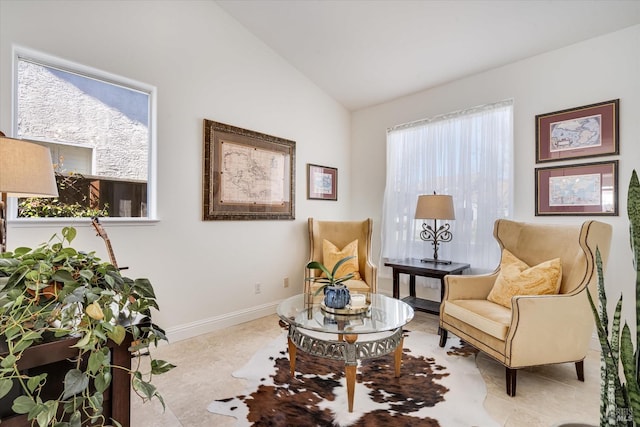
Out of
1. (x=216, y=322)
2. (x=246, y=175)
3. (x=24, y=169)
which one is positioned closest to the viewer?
(x=24, y=169)

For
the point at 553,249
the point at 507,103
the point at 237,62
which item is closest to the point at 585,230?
the point at 553,249

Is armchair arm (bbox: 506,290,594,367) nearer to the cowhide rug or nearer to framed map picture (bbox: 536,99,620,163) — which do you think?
the cowhide rug

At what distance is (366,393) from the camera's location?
1.94 metres

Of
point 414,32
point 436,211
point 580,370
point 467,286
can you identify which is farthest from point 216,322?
point 414,32

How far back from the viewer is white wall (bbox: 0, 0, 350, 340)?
2240 mm

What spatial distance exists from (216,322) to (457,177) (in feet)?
9.67

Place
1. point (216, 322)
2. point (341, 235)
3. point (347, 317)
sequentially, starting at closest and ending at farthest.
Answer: point (347, 317) < point (216, 322) < point (341, 235)

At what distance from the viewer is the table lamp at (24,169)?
1.38 metres

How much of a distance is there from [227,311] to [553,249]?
2894 mm

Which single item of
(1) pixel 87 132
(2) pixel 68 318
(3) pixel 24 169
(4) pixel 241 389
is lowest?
(4) pixel 241 389

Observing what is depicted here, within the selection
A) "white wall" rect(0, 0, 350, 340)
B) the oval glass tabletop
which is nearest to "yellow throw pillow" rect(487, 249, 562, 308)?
the oval glass tabletop

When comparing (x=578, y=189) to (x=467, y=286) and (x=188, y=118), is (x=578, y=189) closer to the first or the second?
(x=467, y=286)

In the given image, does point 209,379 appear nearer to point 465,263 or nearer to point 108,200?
point 108,200

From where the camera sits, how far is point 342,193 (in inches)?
175
